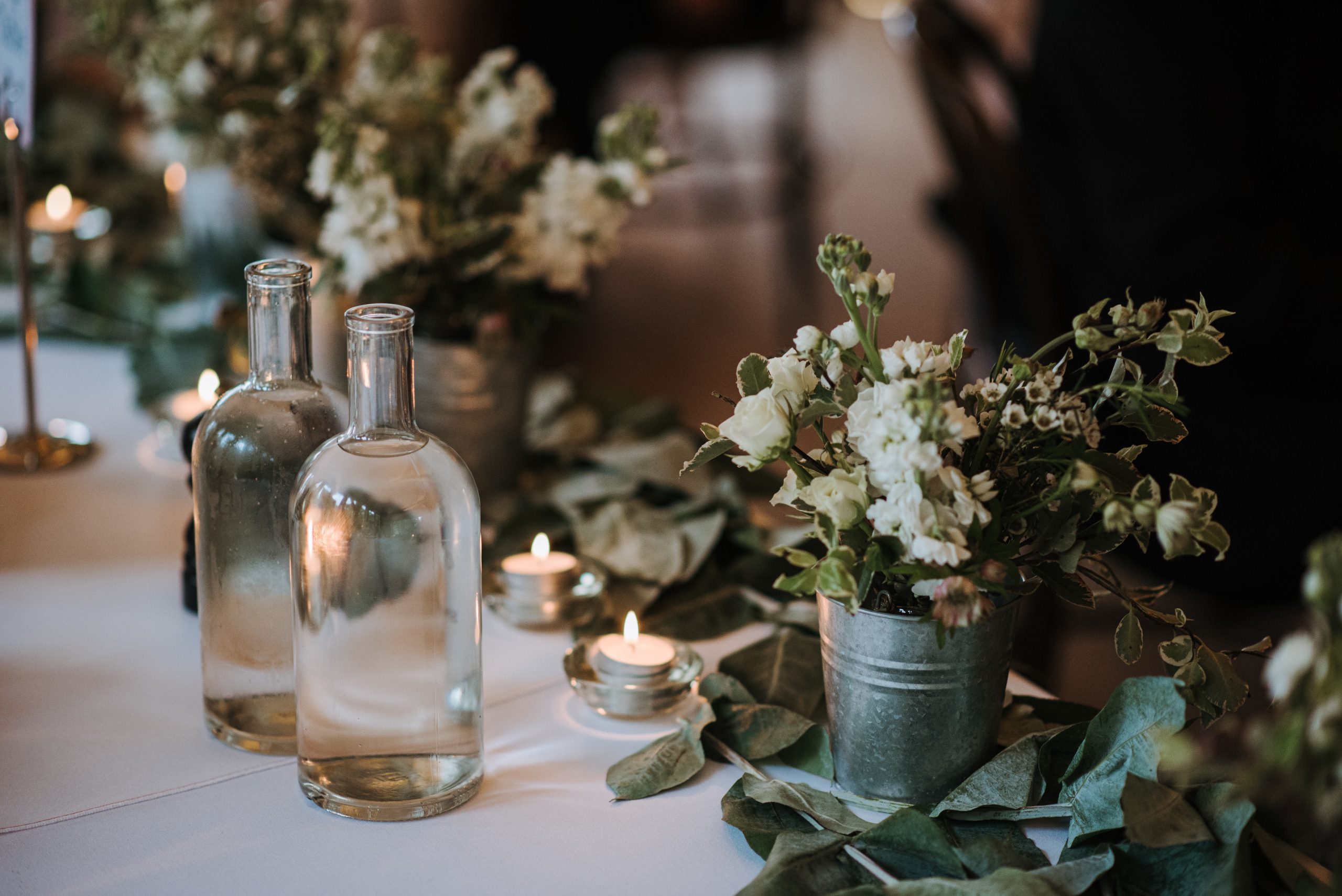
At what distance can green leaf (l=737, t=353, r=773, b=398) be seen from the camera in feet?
2.04

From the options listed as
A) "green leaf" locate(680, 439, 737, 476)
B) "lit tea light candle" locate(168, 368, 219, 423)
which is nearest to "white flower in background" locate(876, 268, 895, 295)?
"green leaf" locate(680, 439, 737, 476)

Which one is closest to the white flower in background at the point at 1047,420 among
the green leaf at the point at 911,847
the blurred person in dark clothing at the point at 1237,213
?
the green leaf at the point at 911,847

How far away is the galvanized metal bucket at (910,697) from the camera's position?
618mm

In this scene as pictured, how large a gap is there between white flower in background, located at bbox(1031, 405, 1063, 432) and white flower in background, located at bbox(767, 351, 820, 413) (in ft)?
0.39

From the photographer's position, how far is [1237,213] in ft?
5.64

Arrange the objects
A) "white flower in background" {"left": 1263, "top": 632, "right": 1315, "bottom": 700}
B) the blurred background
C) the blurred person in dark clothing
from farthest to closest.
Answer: the blurred person in dark clothing < the blurred background < "white flower in background" {"left": 1263, "top": 632, "right": 1315, "bottom": 700}

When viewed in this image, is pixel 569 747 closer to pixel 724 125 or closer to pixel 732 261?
pixel 732 261

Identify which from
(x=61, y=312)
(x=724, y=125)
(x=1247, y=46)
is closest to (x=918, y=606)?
(x=61, y=312)

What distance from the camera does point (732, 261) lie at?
4.25 metres

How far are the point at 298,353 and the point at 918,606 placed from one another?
0.40 meters

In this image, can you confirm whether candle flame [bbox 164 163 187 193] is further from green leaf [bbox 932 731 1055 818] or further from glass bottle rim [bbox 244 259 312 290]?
green leaf [bbox 932 731 1055 818]

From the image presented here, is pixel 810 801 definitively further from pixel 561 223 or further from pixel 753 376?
pixel 561 223

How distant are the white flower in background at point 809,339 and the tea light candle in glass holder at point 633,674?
250 millimetres

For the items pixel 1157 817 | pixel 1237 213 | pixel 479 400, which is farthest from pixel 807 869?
pixel 1237 213
